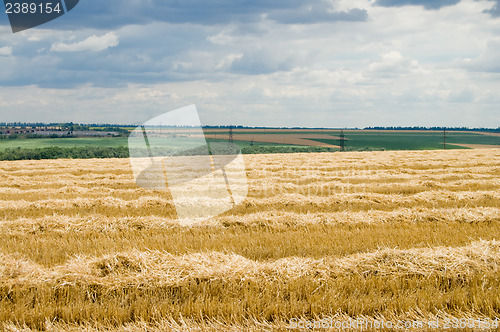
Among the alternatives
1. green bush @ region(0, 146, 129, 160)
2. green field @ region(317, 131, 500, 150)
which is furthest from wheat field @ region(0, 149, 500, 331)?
green field @ region(317, 131, 500, 150)

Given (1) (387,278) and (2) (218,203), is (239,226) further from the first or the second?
(1) (387,278)

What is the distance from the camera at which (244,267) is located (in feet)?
17.2

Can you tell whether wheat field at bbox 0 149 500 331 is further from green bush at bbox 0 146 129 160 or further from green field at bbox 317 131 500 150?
green field at bbox 317 131 500 150

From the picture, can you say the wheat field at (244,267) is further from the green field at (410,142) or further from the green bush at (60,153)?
the green field at (410,142)

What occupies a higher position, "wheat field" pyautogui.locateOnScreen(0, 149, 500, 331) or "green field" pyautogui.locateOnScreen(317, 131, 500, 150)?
"green field" pyautogui.locateOnScreen(317, 131, 500, 150)

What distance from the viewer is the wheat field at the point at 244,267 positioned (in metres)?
4.28

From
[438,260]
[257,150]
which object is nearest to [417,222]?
[438,260]

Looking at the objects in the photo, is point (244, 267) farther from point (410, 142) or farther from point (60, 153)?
point (410, 142)

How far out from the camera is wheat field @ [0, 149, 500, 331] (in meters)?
4.28

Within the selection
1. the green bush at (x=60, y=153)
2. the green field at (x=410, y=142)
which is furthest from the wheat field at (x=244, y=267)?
the green field at (x=410, y=142)

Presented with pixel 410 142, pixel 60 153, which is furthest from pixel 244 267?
pixel 410 142

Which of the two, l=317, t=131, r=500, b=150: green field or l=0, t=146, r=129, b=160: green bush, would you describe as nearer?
l=0, t=146, r=129, b=160: green bush

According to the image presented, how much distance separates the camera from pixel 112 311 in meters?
4.30

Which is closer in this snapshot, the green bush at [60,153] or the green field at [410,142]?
the green bush at [60,153]
